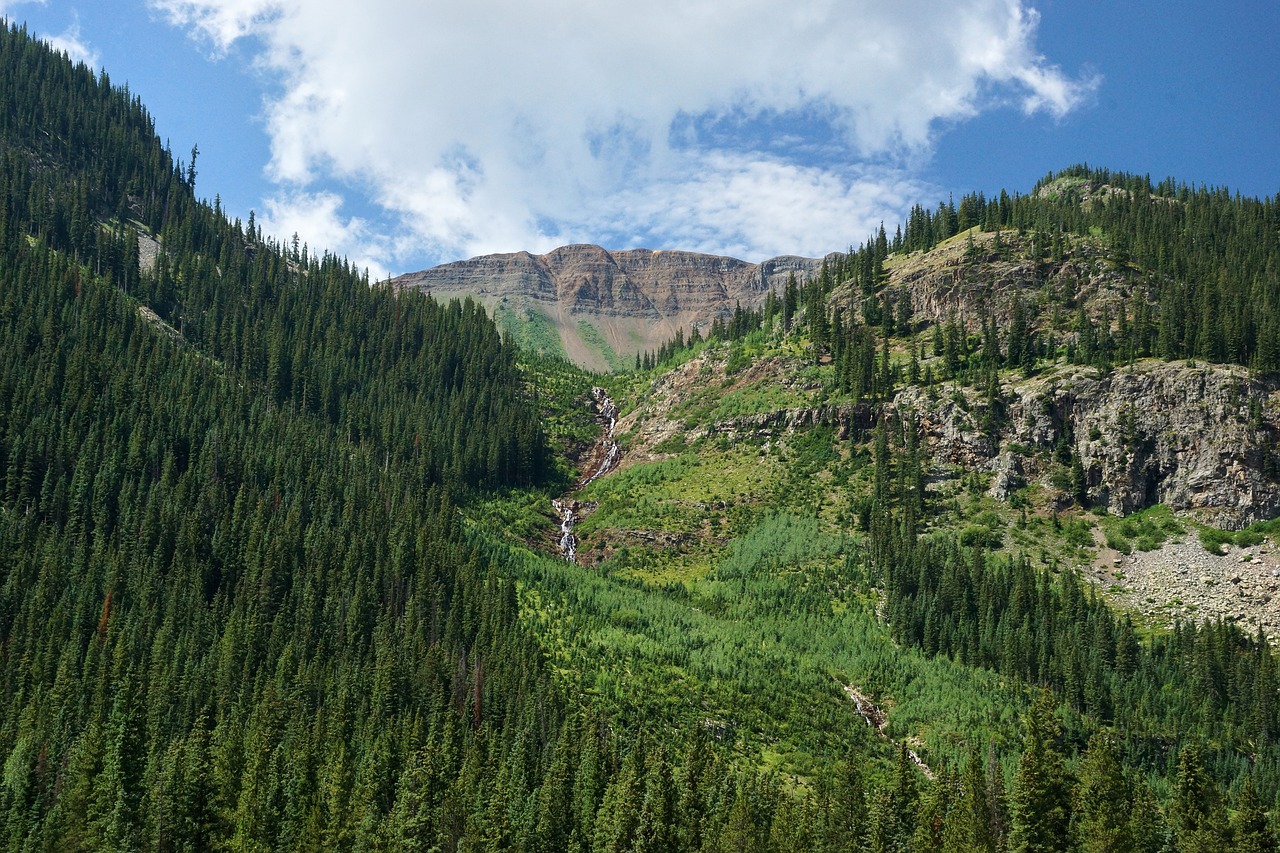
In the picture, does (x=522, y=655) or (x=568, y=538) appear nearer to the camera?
(x=522, y=655)

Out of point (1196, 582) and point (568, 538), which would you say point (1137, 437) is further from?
point (568, 538)

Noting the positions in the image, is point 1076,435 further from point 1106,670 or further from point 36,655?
point 36,655

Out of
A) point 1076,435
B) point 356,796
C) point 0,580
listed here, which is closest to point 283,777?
point 356,796

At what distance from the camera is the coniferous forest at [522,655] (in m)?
72.9

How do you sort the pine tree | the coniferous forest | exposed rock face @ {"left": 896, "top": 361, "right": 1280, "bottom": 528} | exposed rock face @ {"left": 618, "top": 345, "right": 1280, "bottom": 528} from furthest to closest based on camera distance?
exposed rock face @ {"left": 618, "top": 345, "right": 1280, "bottom": 528}
exposed rock face @ {"left": 896, "top": 361, "right": 1280, "bottom": 528}
the coniferous forest
the pine tree

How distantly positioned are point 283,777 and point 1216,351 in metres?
161

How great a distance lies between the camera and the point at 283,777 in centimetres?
8450

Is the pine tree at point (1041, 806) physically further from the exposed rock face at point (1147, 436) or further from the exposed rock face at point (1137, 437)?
the exposed rock face at point (1147, 436)

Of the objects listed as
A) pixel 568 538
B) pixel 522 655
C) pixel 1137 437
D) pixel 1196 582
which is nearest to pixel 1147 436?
pixel 1137 437

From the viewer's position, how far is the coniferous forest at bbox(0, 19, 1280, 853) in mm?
72875

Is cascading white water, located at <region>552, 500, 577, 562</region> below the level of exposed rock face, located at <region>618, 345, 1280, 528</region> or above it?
below

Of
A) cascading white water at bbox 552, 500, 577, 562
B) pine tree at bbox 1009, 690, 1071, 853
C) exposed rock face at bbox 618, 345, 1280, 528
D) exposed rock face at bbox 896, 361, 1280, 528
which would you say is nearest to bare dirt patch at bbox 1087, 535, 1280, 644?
exposed rock face at bbox 618, 345, 1280, 528

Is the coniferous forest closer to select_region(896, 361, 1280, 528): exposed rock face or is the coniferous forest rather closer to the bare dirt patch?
the bare dirt patch

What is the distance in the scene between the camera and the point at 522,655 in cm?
11375
